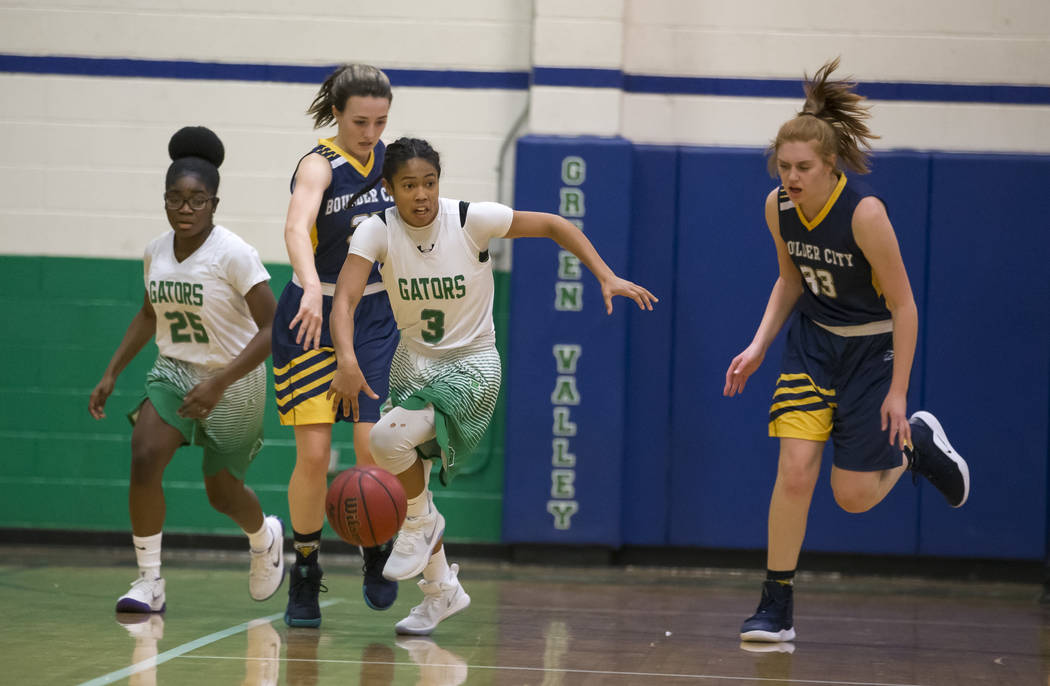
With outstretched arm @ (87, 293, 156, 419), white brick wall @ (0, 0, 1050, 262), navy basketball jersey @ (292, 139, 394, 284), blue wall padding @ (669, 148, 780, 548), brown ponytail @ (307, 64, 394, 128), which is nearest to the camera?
brown ponytail @ (307, 64, 394, 128)

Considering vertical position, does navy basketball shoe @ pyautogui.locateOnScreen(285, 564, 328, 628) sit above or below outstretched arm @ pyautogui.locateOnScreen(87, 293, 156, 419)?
below

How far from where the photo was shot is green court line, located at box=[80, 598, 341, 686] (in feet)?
11.1

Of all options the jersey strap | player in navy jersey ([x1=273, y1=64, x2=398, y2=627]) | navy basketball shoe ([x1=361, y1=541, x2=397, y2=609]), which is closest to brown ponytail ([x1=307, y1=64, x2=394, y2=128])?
player in navy jersey ([x1=273, y1=64, x2=398, y2=627])

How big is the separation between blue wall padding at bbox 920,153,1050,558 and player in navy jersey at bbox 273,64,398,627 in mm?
3245

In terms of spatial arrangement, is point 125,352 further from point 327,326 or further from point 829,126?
point 829,126

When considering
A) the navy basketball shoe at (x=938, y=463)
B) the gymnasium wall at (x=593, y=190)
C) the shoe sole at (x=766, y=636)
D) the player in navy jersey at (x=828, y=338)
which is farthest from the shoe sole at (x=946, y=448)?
the gymnasium wall at (x=593, y=190)

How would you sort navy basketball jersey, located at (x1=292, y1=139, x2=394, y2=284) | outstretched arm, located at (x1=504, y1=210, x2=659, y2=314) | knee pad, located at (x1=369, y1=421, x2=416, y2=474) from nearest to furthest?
knee pad, located at (x1=369, y1=421, x2=416, y2=474) → outstretched arm, located at (x1=504, y1=210, x2=659, y2=314) → navy basketball jersey, located at (x1=292, y1=139, x2=394, y2=284)

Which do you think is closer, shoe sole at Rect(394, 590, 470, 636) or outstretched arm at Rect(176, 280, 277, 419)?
shoe sole at Rect(394, 590, 470, 636)

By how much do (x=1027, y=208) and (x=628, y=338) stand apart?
6.92 ft

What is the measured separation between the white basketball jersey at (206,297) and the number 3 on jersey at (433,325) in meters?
0.79

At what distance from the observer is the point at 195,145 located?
4.82 metres

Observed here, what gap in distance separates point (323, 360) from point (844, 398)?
5.73 ft

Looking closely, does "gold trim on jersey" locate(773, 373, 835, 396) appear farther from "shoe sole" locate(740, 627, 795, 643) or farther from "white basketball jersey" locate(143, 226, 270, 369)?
"white basketball jersey" locate(143, 226, 270, 369)

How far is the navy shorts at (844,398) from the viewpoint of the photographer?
13.9 ft
